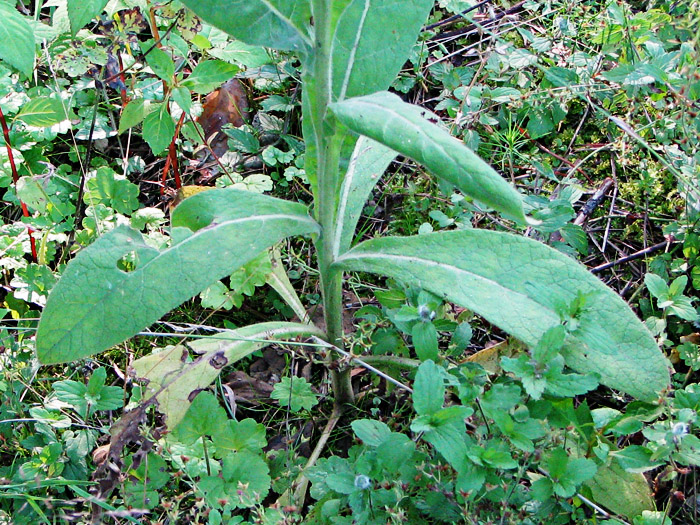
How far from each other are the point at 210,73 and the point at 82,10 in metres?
0.48

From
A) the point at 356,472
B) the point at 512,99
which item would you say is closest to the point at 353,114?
the point at 356,472

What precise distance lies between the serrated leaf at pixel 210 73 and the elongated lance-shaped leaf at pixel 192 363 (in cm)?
99

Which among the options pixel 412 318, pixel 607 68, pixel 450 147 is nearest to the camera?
pixel 450 147

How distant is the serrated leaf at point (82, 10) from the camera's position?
208 cm

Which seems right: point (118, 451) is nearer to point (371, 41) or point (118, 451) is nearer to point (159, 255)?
point (159, 255)

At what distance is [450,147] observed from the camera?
4.67ft

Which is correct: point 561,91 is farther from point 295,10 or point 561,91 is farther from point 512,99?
point 295,10

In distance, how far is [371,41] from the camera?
1902 mm

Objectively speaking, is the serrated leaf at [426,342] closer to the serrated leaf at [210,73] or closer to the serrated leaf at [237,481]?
the serrated leaf at [237,481]

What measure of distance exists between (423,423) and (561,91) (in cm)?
178

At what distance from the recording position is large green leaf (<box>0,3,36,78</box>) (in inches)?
75.3

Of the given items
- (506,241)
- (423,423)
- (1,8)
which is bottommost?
(423,423)

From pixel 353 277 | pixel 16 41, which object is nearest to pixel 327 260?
pixel 353 277

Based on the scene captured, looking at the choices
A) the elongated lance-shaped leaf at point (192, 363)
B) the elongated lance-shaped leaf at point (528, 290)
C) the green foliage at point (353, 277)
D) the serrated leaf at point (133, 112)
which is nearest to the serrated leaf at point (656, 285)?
the green foliage at point (353, 277)
